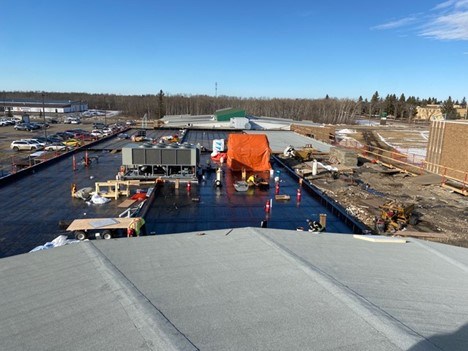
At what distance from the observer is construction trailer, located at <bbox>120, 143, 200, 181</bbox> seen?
2164cm

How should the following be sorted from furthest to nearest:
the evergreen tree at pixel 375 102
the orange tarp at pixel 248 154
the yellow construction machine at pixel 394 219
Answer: the evergreen tree at pixel 375 102, the orange tarp at pixel 248 154, the yellow construction machine at pixel 394 219

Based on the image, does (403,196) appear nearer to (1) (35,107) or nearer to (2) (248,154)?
(2) (248,154)

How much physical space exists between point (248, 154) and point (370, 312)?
21.7m

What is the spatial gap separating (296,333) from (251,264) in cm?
292

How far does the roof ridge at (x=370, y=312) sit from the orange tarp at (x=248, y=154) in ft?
62.6

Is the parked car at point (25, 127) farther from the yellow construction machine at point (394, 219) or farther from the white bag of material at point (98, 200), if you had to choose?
the yellow construction machine at point (394, 219)

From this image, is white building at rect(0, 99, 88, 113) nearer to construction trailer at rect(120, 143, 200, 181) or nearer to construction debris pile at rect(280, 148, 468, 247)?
construction debris pile at rect(280, 148, 468, 247)

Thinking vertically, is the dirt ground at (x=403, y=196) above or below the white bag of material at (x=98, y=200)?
below

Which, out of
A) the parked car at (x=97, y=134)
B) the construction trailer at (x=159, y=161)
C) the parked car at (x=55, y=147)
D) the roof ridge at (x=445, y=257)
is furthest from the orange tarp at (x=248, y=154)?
the parked car at (x=97, y=134)

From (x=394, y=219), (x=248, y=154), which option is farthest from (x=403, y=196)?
(x=248, y=154)

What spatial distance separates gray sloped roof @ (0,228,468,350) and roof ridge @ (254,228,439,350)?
21 mm

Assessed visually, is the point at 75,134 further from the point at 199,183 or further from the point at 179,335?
the point at 179,335

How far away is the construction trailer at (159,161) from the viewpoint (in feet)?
71.0

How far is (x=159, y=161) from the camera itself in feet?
71.9
